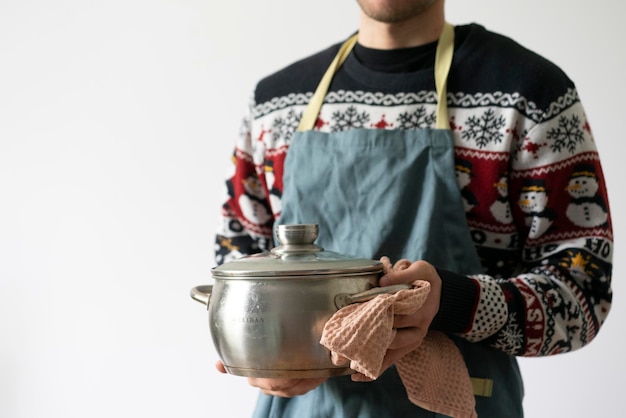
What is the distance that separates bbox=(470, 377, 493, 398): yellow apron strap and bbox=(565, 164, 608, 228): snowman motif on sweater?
0.69 feet

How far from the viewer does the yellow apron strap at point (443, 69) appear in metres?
1.05

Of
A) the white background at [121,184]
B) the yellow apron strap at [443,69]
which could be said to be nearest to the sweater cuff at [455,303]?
the yellow apron strap at [443,69]

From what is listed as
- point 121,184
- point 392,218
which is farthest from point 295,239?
point 121,184

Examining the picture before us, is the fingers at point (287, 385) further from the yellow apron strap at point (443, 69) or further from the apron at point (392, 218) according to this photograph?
the yellow apron strap at point (443, 69)

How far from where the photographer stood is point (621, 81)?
1.66m

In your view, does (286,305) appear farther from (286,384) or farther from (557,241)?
(557,241)

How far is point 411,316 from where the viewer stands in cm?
83

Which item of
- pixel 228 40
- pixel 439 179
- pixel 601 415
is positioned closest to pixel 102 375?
pixel 228 40

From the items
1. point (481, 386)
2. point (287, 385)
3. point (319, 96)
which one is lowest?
point (481, 386)

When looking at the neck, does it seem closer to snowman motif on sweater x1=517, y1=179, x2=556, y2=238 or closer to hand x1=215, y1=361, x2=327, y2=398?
snowman motif on sweater x1=517, y1=179, x2=556, y2=238

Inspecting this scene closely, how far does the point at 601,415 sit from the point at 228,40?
1.05 m

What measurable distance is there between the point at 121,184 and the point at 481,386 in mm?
1133

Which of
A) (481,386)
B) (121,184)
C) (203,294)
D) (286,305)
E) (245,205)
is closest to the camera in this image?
(286,305)

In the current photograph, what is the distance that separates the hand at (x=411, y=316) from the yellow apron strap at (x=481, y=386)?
17 centimetres
